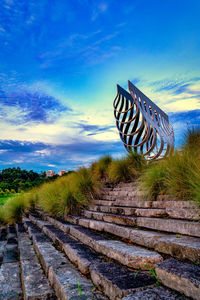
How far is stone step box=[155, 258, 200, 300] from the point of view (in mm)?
1337

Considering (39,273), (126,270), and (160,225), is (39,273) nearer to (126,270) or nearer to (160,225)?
(126,270)

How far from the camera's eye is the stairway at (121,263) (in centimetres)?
152

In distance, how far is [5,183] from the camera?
1747 centimetres

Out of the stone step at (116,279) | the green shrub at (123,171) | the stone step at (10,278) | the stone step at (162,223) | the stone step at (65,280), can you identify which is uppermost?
the green shrub at (123,171)

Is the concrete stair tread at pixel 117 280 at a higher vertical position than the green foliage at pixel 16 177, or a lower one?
lower

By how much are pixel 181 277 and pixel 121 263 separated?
79 centimetres

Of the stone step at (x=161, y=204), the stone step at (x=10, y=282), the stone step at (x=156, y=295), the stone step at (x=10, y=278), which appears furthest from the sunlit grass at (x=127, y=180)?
the stone step at (x=10, y=282)

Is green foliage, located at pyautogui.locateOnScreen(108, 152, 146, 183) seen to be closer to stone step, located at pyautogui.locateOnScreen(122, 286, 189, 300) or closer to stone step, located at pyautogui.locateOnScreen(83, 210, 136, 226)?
stone step, located at pyautogui.locateOnScreen(83, 210, 136, 226)

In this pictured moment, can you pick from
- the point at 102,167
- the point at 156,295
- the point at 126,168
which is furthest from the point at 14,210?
the point at 156,295

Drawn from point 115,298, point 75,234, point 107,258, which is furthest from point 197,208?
point 75,234

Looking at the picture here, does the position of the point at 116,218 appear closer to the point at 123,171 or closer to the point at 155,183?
the point at 155,183

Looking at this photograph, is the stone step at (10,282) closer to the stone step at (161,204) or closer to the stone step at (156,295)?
the stone step at (156,295)

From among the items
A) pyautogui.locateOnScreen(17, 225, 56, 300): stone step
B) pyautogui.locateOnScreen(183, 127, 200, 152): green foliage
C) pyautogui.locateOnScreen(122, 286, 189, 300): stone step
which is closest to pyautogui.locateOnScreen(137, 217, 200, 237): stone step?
pyautogui.locateOnScreen(122, 286, 189, 300): stone step

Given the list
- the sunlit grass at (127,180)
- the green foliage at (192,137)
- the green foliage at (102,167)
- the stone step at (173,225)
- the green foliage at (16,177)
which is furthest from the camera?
the green foliage at (16,177)
